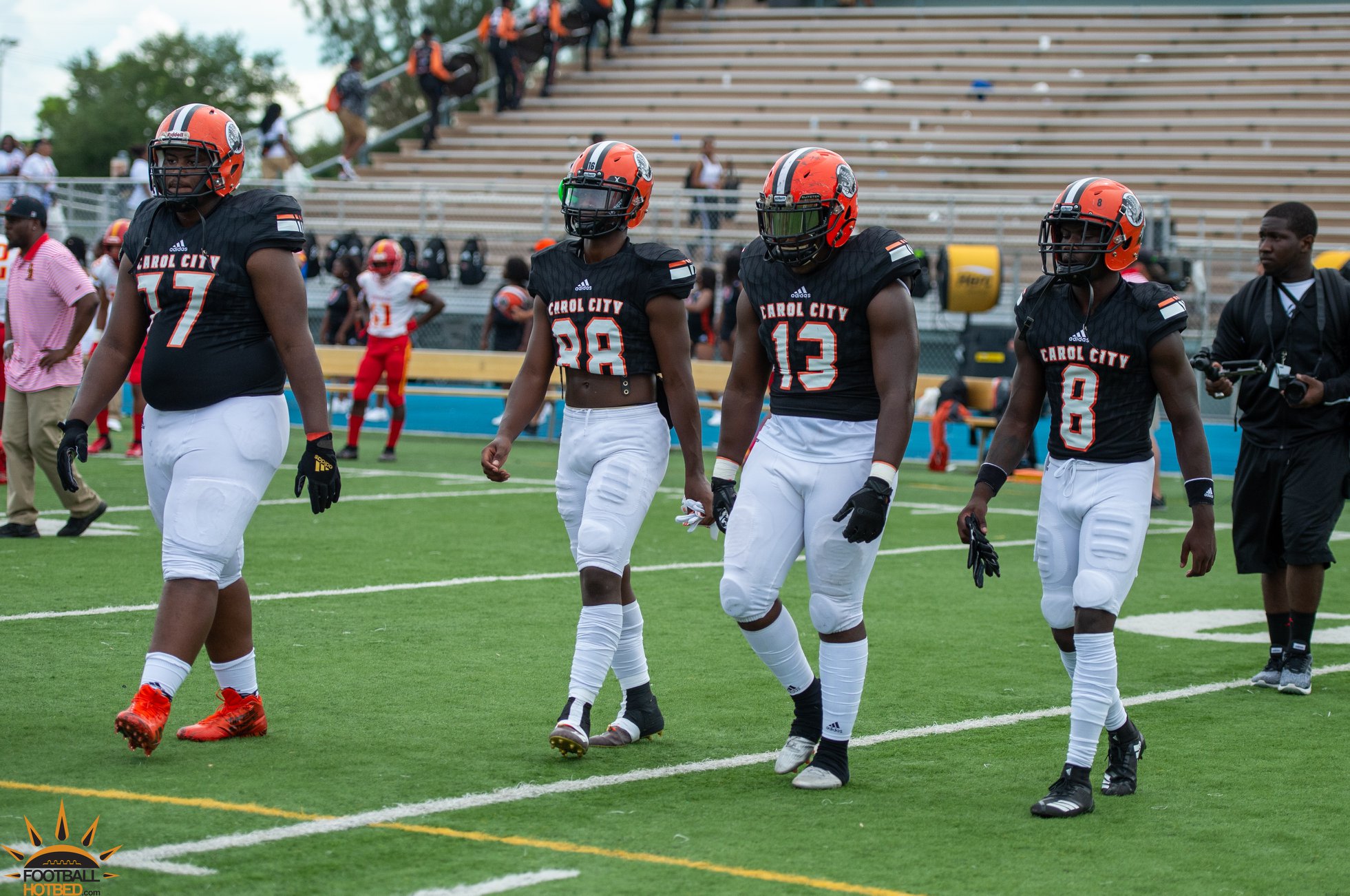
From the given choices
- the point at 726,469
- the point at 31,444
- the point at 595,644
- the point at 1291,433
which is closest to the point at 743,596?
the point at 726,469

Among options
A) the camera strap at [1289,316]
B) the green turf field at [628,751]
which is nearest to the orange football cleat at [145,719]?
the green turf field at [628,751]

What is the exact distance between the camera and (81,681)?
6352 millimetres

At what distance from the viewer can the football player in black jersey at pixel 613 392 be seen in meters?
5.55

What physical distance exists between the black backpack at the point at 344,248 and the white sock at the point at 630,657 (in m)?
16.9

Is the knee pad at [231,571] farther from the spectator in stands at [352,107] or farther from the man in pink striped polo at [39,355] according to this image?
Result: the spectator in stands at [352,107]

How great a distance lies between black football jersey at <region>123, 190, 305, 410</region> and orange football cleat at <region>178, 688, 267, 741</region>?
1.02 meters

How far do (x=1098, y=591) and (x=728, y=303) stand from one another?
46.0 feet

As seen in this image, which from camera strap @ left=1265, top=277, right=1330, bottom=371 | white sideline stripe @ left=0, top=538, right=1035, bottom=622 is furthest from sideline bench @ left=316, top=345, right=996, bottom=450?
camera strap @ left=1265, top=277, right=1330, bottom=371

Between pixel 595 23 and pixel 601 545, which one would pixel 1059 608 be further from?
pixel 595 23

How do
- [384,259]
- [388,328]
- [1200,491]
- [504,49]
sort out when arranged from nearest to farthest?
[1200,491] → [388,328] → [384,259] → [504,49]

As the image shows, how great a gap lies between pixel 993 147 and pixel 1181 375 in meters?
21.1

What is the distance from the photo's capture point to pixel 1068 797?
4.88 meters

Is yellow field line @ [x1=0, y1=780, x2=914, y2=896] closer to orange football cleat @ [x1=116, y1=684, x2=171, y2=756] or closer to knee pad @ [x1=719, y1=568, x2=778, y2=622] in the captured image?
orange football cleat @ [x1=116, y1=684, x2=171, y2=756]

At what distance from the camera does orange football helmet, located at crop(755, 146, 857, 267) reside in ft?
16.9
